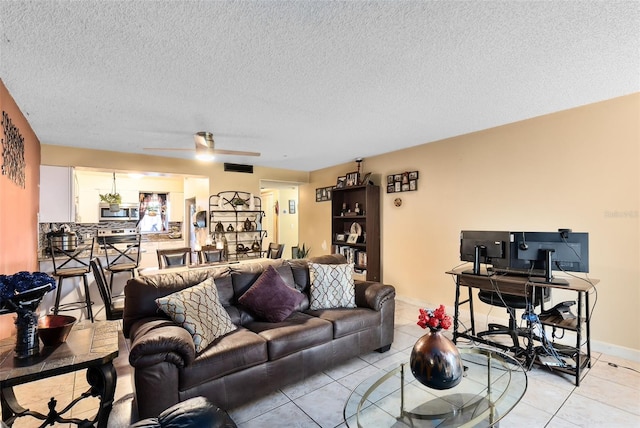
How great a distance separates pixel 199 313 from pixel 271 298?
66cm

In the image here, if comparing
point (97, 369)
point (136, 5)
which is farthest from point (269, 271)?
point (136, 5)

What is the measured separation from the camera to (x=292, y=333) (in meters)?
2.35

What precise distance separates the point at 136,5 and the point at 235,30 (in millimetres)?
492

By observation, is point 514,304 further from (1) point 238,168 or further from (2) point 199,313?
(1) point 238,168

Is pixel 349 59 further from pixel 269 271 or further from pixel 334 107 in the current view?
pixel 269 271

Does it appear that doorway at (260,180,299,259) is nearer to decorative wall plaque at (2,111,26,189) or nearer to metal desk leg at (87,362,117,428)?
decorative wall plaque at (2,111,26,189)

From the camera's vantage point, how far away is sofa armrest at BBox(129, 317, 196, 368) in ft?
5.68

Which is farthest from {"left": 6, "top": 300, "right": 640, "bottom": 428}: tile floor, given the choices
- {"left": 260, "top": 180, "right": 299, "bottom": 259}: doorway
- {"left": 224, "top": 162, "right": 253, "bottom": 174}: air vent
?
{"left": 260, "top": 180, "right": 299, "bottom": 259}: doorway

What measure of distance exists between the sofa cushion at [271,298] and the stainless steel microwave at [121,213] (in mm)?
6003

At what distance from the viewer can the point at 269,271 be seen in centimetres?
288

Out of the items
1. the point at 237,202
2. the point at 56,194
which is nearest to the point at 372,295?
the point at 237,202

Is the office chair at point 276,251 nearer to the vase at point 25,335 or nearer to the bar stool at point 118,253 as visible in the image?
the bar stool at point 118,253

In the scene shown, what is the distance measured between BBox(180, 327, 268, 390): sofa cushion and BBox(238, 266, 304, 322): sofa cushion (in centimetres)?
34

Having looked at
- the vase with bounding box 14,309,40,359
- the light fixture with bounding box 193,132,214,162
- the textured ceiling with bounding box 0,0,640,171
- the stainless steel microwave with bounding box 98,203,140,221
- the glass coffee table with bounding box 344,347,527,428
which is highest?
the textured ceiling with bounding box 0,0,640,171
